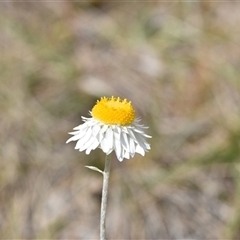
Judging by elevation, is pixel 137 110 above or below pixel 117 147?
above

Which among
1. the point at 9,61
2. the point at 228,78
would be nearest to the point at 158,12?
the point at 228,78

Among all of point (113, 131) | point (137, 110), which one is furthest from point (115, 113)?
point (137, 110)

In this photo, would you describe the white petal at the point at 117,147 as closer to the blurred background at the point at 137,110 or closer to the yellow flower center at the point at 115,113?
the yellow flower center at the point at 115,113

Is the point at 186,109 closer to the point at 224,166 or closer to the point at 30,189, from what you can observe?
the point at 224,166

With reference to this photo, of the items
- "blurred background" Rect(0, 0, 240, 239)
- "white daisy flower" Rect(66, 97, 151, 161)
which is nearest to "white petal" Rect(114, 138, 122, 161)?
"white daisy flower" Rect(66, 97, 151, 161)

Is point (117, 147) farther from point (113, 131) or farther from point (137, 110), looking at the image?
point (137, 110)

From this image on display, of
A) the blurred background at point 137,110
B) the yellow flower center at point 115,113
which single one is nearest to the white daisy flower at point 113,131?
the yellow flower center at point 115,113
